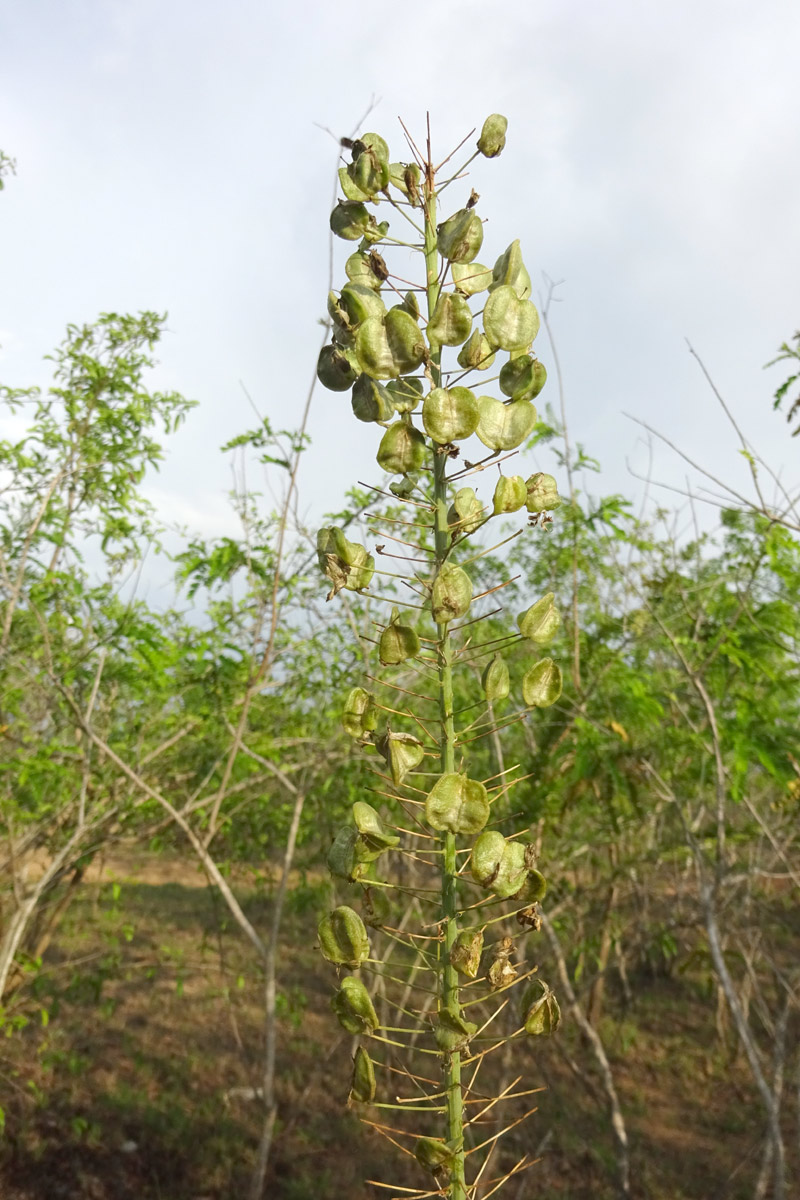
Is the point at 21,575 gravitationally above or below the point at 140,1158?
above

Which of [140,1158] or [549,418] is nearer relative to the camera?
[549,418]

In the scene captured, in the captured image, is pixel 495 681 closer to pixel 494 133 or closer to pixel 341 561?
pixel 341 561

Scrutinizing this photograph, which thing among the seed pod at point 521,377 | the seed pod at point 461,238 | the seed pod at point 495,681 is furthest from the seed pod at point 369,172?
the seed pod at point 495,681

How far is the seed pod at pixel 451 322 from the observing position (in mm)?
1131

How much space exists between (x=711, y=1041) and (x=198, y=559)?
6.62 meters

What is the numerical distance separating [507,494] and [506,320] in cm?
26

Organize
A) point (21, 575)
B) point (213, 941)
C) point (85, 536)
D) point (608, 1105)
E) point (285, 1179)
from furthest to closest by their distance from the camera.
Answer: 1. point (213, 941)
2. point (285, 1179)
3. point (85, 536)
4. point (608, 1105)
5. point (21, 575)

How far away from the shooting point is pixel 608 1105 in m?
4.10

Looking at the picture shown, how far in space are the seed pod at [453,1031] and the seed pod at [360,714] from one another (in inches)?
14.5

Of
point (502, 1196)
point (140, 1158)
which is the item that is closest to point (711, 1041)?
point (502, 1196)

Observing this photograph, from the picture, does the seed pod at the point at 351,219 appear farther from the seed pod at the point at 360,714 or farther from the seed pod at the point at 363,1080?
→ the seed pod at the point at 363,1080

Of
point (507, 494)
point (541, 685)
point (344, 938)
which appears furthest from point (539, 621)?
point (344, 938)

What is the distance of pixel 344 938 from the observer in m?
1.06

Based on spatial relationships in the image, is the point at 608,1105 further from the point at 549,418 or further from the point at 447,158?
the point at 447,158
